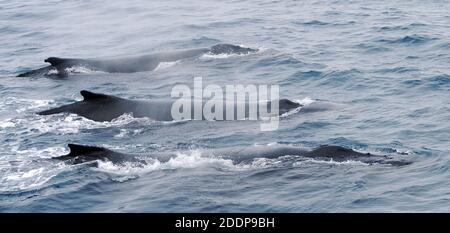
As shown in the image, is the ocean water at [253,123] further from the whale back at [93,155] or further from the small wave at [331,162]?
the whale back at [93,155]

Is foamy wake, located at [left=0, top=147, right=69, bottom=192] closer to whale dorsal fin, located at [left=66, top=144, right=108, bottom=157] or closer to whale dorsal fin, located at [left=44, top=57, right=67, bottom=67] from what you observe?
whale dorsal fin, located at [left=66, top=144, right=108, bottom=157]

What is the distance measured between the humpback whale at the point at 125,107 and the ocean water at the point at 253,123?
16.9 inches

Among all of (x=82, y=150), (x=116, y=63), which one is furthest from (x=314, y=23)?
(x=82, y=150)

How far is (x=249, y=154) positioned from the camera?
20484mm

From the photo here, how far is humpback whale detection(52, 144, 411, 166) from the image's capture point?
20.0 m

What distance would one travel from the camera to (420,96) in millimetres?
26891

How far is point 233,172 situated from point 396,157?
13.2ft

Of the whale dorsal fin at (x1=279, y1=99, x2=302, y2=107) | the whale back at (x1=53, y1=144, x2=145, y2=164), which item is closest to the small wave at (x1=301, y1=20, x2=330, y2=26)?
the whale dorsal fin at (x1=279, y1=99, x2=302, y2=107)

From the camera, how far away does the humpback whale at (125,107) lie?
1000 inches

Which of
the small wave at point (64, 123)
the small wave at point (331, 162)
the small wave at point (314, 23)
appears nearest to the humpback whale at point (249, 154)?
the small wave at point (331, 162)

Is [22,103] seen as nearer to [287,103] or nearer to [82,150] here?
[82,150]
